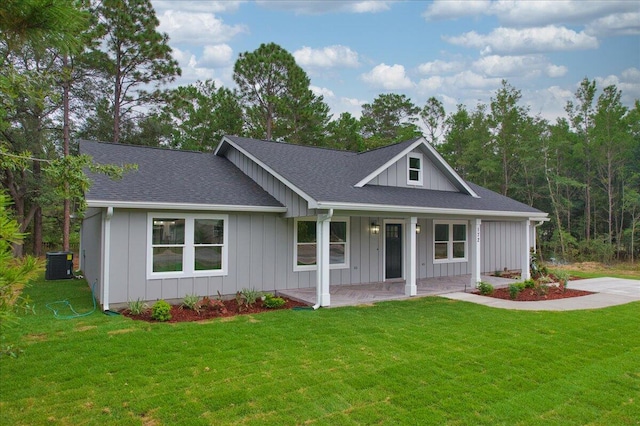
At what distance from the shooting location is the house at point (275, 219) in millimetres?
8617

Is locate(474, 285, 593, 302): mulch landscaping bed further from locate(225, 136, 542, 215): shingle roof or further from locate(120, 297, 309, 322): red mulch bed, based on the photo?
locate(120, 297, 309, 322): red mulch bed

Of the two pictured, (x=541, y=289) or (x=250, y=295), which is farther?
(x=541, y=289)

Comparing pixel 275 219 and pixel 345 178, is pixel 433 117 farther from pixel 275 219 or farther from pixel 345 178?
pixel 275 219

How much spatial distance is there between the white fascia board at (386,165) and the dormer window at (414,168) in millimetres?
361

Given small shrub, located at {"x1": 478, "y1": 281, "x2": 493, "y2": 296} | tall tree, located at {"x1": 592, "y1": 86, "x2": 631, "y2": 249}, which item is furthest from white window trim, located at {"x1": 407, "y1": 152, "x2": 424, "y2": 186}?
tall tree, located at {"x1": 592, "y1": 86, "x2": 631, "y2": 249}

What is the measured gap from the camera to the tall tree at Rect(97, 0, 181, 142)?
64.2ft

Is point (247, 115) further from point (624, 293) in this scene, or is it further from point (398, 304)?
point (624, 293)

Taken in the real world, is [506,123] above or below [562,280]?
above

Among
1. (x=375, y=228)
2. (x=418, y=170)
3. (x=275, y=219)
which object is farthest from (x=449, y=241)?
(x=275, y=219)

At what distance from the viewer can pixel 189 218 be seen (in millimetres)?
9156

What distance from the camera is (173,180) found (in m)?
10.1

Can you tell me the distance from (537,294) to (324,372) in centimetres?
807

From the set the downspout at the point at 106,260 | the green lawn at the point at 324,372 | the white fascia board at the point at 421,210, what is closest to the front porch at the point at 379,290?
the green lawn at the point at 324,372

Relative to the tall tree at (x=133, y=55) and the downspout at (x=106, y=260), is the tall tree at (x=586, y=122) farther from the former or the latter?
the downspout at (x=106, y=260)
